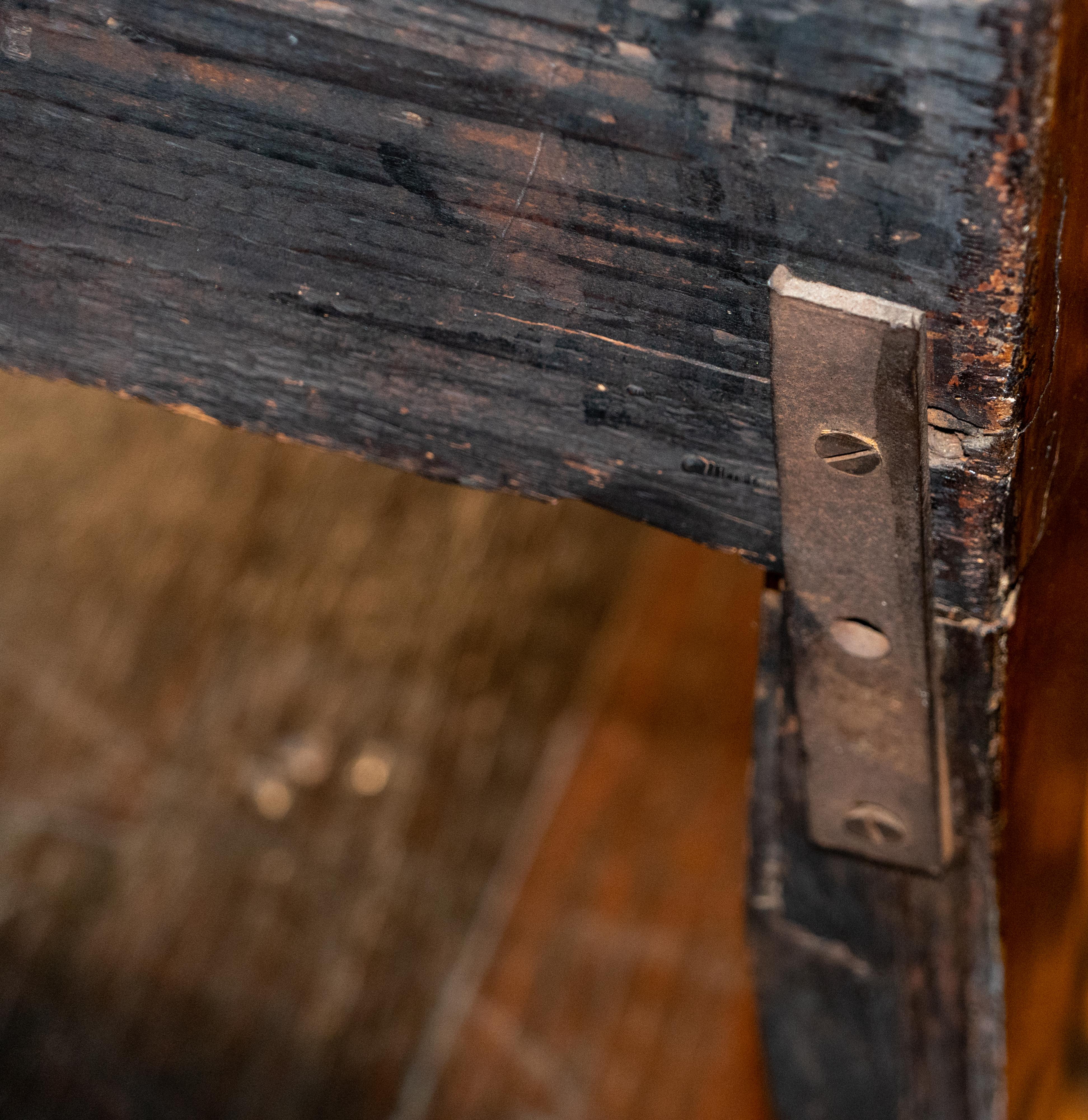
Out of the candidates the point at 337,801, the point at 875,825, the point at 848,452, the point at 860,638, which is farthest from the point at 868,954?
the point at 337,801

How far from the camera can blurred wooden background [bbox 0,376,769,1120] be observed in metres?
1.42

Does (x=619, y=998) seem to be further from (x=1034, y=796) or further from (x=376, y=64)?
(x=376, y=64)

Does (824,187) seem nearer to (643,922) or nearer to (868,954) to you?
(868,954)

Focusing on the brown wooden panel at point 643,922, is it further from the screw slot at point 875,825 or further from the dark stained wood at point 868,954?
the screw slot at point 875,825

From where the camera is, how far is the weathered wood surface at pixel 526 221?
294 mm

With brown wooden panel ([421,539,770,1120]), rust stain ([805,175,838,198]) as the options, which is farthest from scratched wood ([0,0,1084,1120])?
brown wooden panel ([421,539,770,1120])

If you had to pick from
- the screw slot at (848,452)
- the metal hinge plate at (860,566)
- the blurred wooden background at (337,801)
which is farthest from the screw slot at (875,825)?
the blurred wooden background at (337,801)

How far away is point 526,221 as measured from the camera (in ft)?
1.14

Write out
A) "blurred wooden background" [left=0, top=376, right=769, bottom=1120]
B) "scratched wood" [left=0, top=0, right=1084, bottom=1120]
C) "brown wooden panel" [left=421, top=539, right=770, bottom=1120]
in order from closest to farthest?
1. "scratched wood" [left=0, top=0, right=1084, bottom=1120]
2. "blurred wooden background" [left=0, top=376, right=769, bottom=1120]
3. "brown wooden panel" [left=421, top=539, right=770, bottom=1120]

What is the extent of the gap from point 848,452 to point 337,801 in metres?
1.49

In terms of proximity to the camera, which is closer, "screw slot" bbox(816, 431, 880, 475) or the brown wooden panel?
"screw slot" bbox(816, 431, 880, 475)

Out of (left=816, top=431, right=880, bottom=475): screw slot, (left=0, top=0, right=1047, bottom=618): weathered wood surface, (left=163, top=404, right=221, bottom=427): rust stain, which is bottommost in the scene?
(left=163, top=404, right=221, bottom=427): rust stain

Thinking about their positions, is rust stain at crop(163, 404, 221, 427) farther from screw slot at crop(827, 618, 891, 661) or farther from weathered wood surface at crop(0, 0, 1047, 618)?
screw slot at crop(827, 618, 891, 661)

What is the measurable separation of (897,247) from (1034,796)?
1.28 feet
